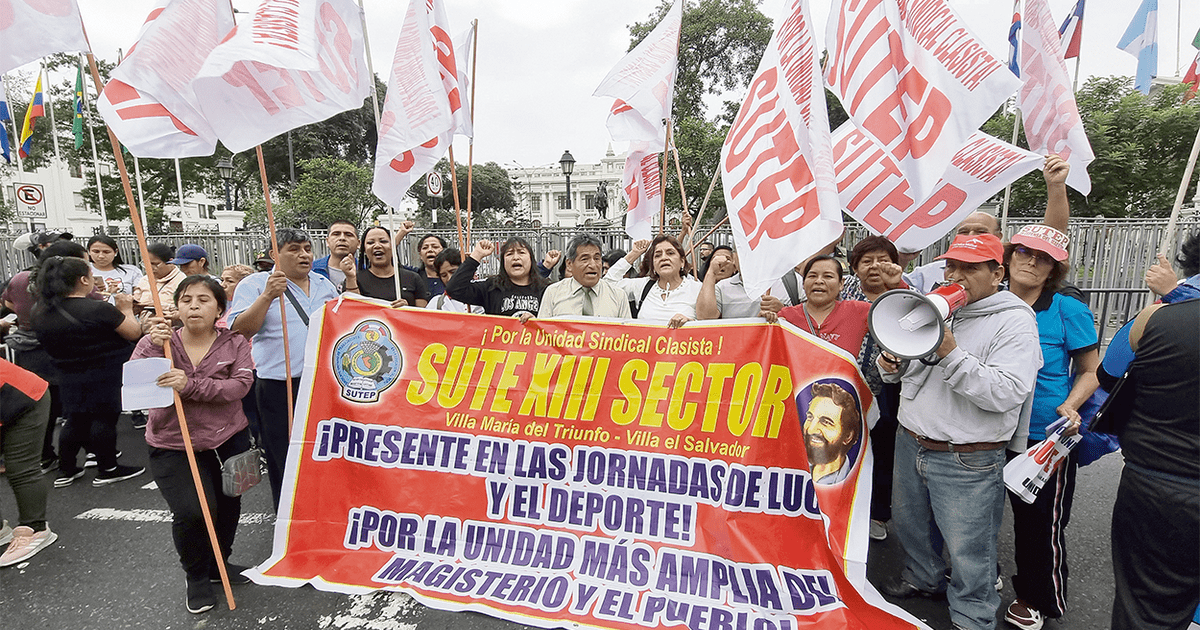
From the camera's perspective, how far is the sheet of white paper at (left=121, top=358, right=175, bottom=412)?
9.14ft

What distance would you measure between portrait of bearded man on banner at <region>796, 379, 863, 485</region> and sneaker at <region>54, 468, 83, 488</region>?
579cm

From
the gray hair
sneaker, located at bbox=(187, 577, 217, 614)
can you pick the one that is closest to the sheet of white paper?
sneaker, located at bbox=(187, 577, 217, 614)

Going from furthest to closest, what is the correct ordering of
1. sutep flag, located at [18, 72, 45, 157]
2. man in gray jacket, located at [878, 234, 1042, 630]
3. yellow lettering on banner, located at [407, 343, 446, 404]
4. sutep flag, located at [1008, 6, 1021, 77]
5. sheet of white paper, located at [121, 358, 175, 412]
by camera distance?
sutep flag, located at [18, 72, 45, 157]
sutep flag, located at [1008, 6, 1021, 77]
yellow lettering on banner, located at [407, 343, 446, 404]
sheet of white paper, located at [121, 358, 175, 412]
man in gray jacket, located at [878, 234, 1042, 630]

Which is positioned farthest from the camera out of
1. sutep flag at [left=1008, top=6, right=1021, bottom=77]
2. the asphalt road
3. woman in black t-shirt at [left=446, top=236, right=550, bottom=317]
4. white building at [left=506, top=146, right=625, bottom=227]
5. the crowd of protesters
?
white building at [left=506, top=146, right=625, bottom=227]

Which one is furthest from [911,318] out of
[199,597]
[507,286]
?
[199,597]

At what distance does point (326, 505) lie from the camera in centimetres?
339

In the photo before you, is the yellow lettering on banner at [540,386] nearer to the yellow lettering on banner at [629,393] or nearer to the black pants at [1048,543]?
the yellow lettering on banner at [629,393]

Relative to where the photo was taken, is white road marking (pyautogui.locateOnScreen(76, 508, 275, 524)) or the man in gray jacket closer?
the man in gray jacket

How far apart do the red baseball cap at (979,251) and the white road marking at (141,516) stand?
14.9ft

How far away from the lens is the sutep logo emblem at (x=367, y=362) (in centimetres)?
347

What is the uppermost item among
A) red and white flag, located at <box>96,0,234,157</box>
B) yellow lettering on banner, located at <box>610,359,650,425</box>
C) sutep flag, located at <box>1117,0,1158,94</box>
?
sutep flag, located at <box>1117,0,1158,94</box>

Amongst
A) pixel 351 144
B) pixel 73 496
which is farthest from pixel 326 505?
pixel 351 144

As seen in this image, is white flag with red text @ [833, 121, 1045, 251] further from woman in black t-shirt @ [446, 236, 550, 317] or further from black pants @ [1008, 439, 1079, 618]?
woman in black t-shirt @ [446, 236, 550, 317]

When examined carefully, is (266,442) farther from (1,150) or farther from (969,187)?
(1,150)
